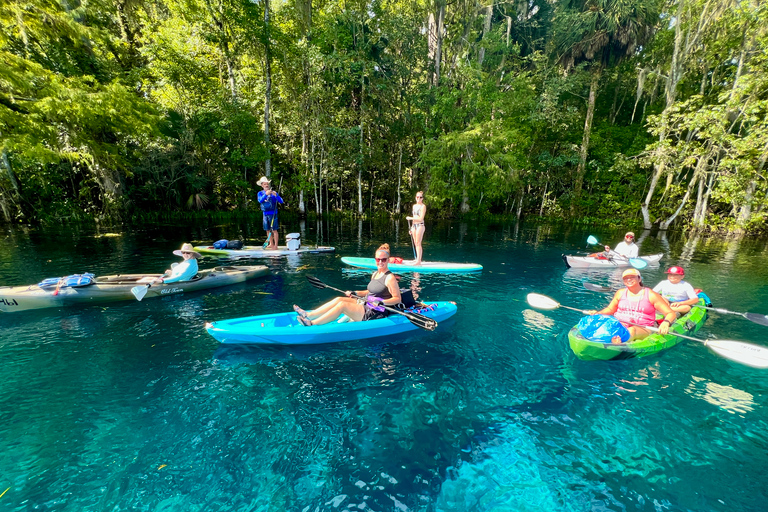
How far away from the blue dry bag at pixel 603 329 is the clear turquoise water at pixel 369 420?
535 mm

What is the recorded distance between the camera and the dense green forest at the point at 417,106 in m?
19.5

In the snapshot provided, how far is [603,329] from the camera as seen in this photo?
534cm

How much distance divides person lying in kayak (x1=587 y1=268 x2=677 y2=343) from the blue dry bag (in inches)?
11.4

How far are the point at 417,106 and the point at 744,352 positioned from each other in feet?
80.4

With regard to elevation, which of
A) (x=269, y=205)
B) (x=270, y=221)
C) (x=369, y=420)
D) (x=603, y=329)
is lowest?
(x=369, y=420)

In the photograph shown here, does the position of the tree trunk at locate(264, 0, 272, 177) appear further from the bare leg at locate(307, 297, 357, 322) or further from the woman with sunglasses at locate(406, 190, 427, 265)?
the bare leg at locate(307, 297, 357, 322)

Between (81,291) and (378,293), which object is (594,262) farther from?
(81,291)

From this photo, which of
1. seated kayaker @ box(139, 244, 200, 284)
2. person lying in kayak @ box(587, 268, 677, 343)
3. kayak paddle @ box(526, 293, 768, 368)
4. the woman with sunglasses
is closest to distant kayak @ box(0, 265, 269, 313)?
seated kayaker @ box(139, 244, 200, 284)

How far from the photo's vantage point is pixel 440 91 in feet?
80.8

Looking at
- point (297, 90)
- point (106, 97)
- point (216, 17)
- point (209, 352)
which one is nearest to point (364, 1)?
point (297, 90)

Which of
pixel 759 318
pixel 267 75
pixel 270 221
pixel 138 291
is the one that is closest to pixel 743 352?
pixel 759 318

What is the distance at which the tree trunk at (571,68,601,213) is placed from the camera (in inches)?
1025

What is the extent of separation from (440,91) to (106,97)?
19595 mm

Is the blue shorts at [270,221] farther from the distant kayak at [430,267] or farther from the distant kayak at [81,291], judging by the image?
the distant kayak at [81,291]
